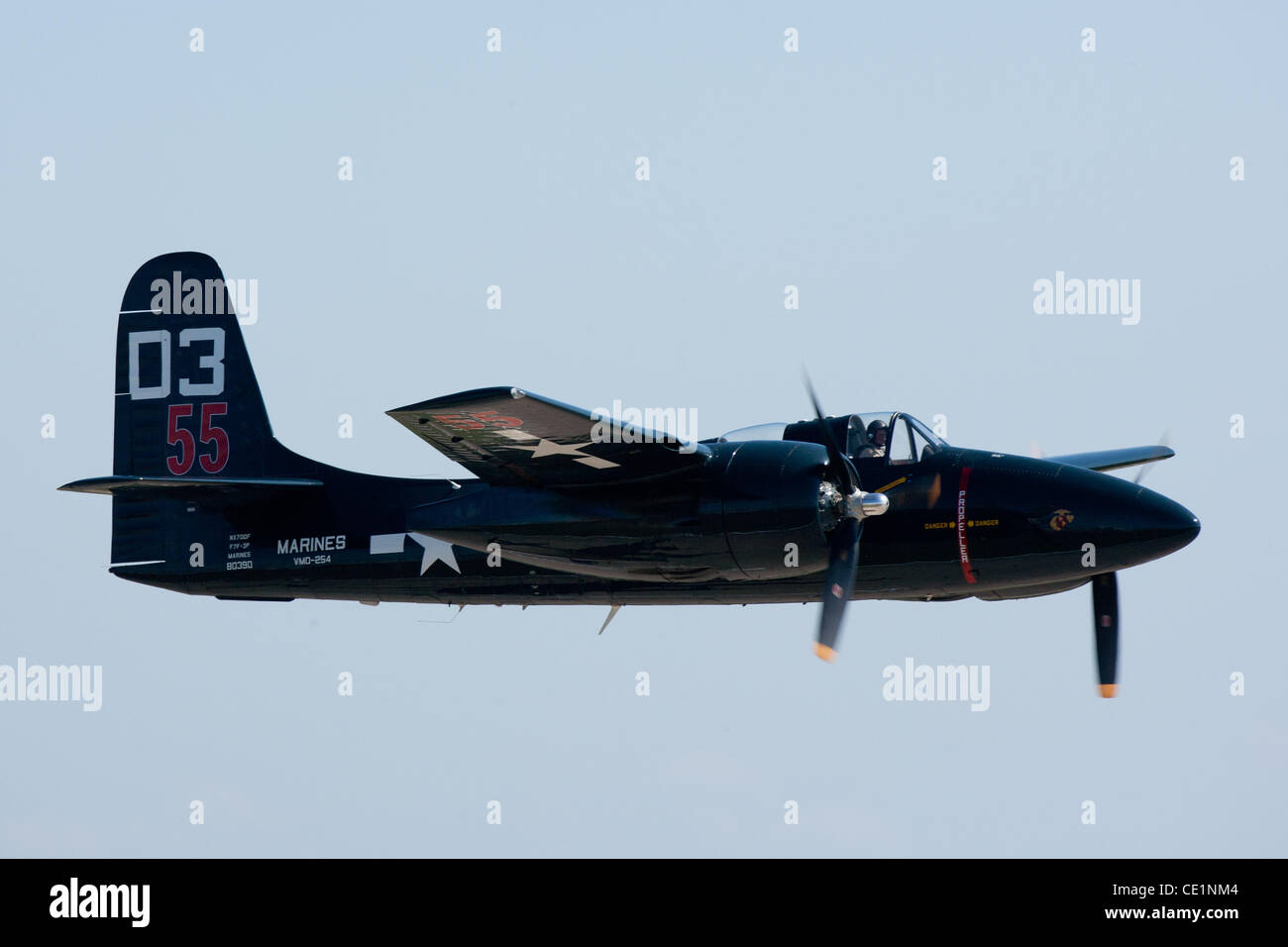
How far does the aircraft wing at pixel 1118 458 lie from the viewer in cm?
2519

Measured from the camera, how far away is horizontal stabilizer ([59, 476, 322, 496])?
20.7 metres

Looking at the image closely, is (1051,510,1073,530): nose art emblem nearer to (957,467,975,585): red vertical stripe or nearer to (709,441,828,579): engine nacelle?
(957,467,975,585): red vertical stripe

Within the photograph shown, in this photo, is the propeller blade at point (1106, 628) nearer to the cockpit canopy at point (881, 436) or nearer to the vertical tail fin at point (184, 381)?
the cockpit canopy at point (881, 436)

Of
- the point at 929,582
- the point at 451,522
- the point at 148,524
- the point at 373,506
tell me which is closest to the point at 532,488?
the point at 451,522

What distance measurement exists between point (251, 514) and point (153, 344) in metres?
3.75

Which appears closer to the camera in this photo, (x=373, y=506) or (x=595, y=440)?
(x=595, y=440)

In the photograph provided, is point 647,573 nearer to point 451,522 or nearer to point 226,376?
point 451,522

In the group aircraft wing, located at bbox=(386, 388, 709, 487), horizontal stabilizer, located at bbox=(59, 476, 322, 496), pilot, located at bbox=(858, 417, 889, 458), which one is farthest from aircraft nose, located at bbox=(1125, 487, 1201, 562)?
horizontal stabilizer, located at bbox=(59, 476, 322, 496)

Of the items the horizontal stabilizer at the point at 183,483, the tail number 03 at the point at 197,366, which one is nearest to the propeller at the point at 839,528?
the horizontal stabilizer at the point at 183,483

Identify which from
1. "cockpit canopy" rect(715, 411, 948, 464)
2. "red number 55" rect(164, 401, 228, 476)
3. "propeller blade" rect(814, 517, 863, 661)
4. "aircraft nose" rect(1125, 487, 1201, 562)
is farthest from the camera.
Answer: "red number 55" rect(164, 401, 228, 476)

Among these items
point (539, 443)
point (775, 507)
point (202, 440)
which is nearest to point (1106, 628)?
point (775, 507)

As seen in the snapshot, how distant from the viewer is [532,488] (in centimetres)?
2012

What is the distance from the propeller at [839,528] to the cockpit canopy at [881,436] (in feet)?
1.29

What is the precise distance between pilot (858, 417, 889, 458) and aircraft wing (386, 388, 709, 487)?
2345 millimetres
